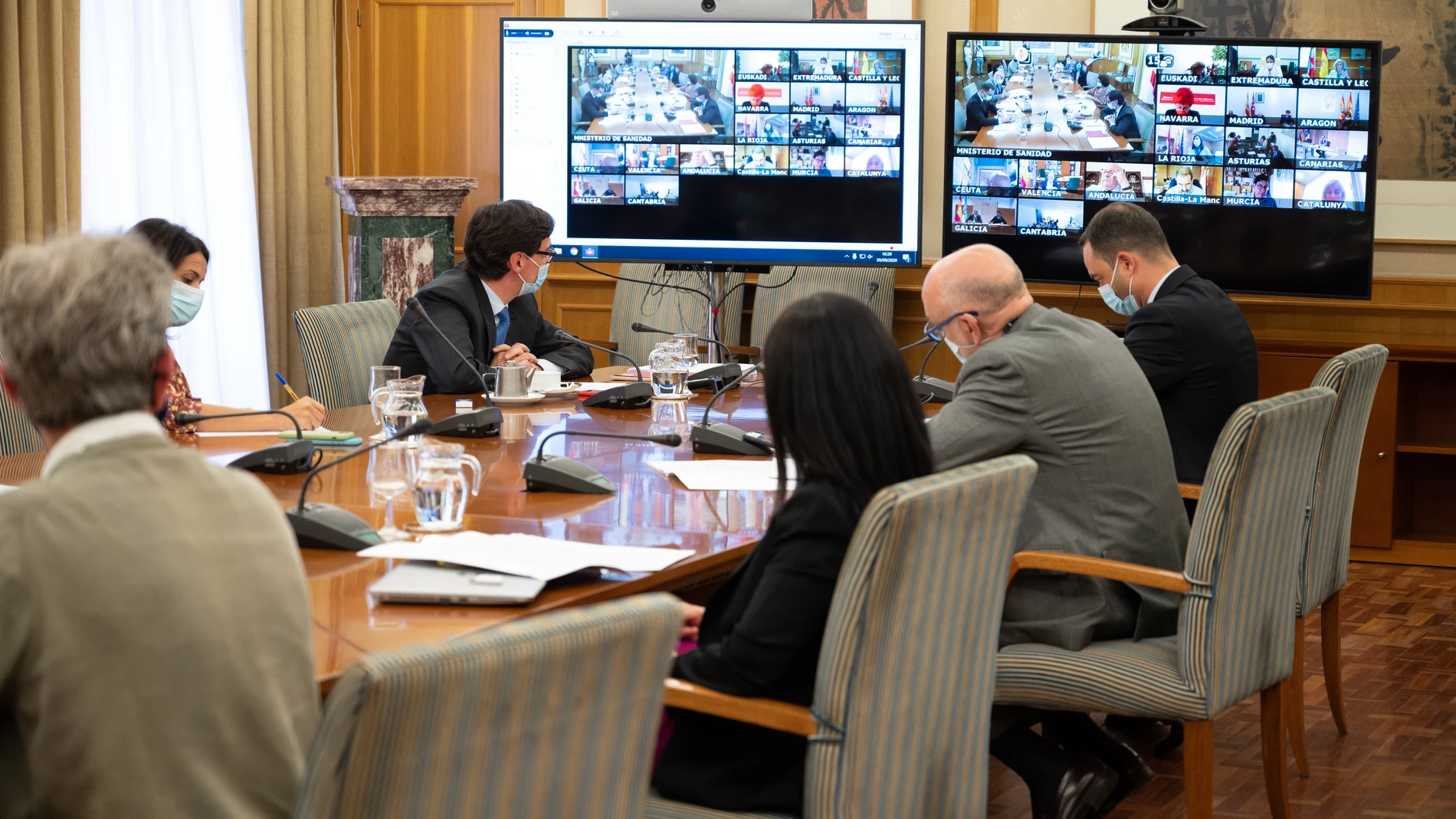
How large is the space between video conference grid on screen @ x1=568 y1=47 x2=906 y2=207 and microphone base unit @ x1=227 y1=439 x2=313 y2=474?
3.03 meters

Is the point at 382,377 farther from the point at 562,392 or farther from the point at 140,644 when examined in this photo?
the point at 140,644

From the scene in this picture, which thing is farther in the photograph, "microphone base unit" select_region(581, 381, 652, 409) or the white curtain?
the white curtain

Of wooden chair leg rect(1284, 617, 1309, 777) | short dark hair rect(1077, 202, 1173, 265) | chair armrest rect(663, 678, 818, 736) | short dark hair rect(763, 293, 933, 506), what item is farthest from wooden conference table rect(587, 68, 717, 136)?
chair armrest rect(663, 678, 818, 736)

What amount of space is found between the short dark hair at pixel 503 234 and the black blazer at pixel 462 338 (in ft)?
0.26

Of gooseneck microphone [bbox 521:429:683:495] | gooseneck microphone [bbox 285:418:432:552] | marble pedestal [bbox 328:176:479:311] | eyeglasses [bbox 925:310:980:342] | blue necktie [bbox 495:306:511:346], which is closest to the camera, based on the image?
gooseneck microphone [bbox 285:418:432:552]

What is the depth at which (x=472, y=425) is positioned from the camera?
10.3 ft

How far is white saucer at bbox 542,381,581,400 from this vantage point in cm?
393

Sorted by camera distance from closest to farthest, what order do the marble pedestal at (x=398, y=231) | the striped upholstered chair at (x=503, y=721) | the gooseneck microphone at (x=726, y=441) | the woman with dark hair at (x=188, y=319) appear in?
the striped upholstered chair at (x=503, y=721) → the gooseneck microphone at (x=726, y=441) → the woman with dark hair at (x=188, y=319) → the marble pedestal at (x=398, y=231)

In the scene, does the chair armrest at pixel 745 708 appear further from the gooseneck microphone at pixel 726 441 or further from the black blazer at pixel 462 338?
the black blazer at pixel 462 338

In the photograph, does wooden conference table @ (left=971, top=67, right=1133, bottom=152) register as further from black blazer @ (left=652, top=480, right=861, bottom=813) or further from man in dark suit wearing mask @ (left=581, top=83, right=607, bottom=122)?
black blazer @ (left=652, top=480, right=861, bottom=813)

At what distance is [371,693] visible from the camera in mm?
1108

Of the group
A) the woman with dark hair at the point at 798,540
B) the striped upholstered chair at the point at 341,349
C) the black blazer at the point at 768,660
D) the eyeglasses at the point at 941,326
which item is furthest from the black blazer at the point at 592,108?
the black blazer at the point at 768,660

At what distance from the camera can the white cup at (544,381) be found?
12.9ft

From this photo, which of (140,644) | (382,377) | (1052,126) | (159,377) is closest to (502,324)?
(382,377)
